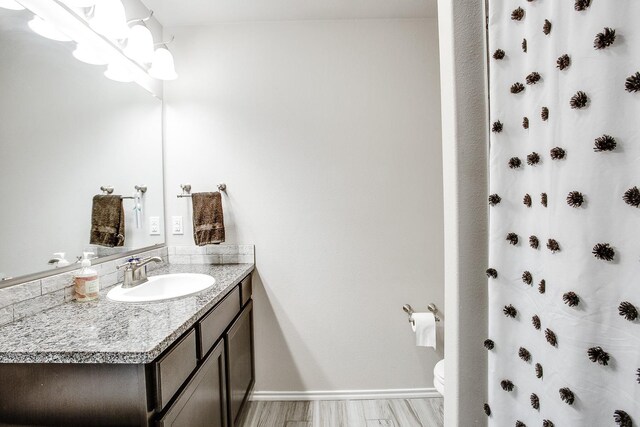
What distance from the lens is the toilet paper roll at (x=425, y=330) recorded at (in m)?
1.78

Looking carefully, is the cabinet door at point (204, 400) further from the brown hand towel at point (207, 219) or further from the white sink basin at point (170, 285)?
the brown hand towel at point (207, 219)

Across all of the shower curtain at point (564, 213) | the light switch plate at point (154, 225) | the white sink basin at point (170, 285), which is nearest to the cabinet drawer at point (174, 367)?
the white sink basin at point (170, 285)

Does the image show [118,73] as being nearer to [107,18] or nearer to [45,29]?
[107,18]

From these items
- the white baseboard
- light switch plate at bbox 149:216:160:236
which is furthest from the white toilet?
light switch plate at bbox 149:216:160:236

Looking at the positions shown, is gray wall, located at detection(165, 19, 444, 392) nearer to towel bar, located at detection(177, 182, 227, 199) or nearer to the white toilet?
towel bar, located at detection(177, 182, 227, 199)

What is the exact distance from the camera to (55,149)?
3.85 ft

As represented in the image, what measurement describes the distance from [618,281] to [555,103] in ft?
1.09

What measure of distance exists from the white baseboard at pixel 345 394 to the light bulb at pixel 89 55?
2.18m

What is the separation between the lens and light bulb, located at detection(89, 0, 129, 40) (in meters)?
1.30

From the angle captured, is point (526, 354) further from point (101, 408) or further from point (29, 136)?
point (29, 136)

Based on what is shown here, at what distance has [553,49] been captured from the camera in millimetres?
532

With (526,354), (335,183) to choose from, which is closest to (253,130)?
(335,183)

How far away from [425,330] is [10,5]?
2.49 metres

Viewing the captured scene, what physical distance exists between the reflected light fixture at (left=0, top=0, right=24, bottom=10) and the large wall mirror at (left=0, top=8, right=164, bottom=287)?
0.05ft
